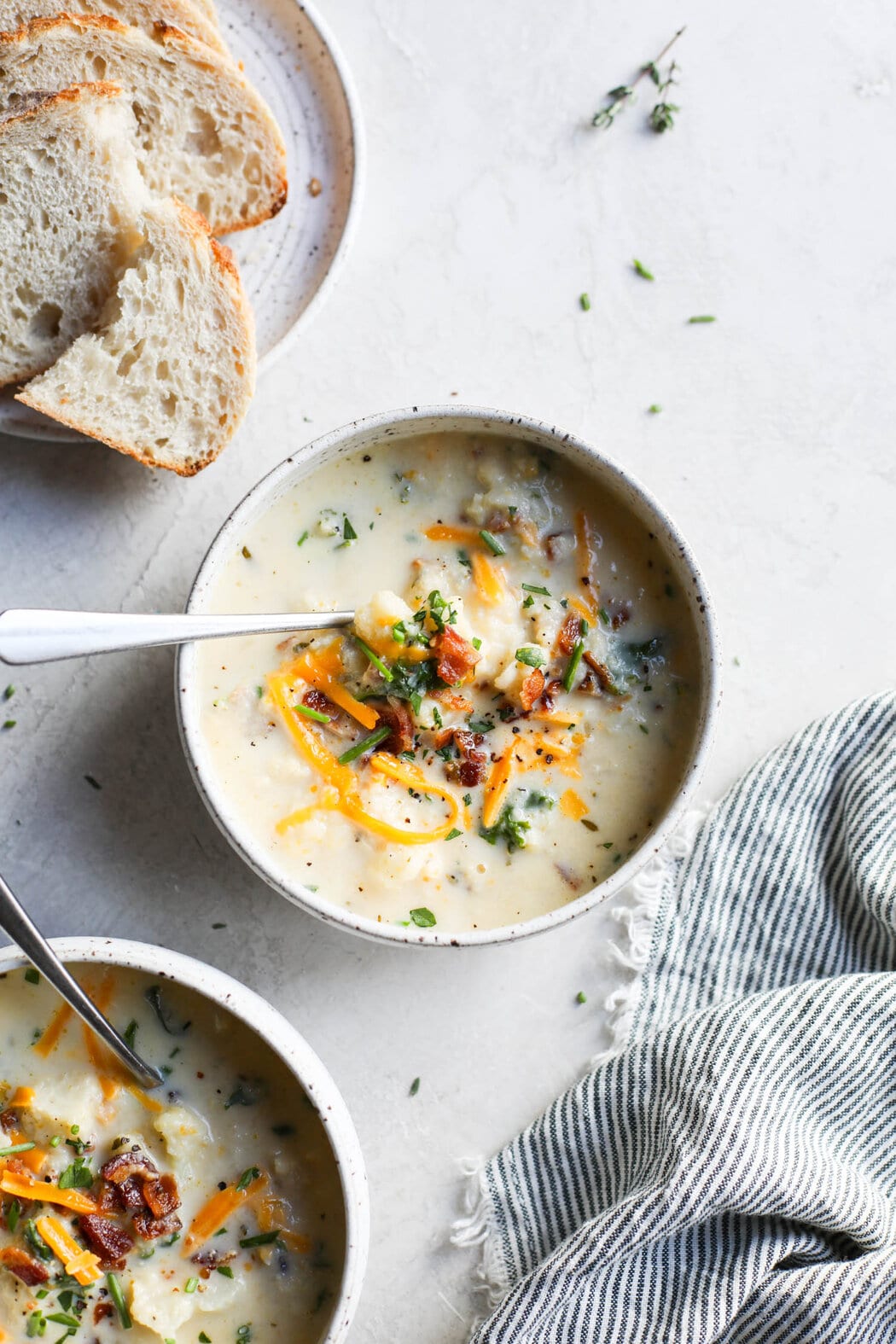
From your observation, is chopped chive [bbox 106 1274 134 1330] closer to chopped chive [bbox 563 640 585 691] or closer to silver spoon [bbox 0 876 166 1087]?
silver spoon [bbox 0 876 166 1087]

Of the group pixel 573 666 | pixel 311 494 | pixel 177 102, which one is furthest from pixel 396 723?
pixel 177 102

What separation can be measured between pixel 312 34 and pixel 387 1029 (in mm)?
1974

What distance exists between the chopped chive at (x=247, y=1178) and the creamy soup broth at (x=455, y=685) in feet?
1.67

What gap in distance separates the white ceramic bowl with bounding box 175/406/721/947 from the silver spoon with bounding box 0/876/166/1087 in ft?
1.12

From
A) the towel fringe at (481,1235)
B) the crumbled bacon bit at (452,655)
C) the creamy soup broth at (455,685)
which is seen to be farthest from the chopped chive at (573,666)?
the towel fringe at (481,1235)

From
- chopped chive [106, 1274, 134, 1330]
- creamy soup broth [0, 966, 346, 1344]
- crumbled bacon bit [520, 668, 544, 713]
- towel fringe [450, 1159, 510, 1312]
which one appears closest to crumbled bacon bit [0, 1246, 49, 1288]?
creamy soup broth [0, 966, 346, 1344]

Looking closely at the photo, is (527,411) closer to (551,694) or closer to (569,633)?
(569,633)

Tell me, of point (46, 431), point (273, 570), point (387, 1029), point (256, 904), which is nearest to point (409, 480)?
point (273, 570)

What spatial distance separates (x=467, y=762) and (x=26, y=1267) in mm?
1163

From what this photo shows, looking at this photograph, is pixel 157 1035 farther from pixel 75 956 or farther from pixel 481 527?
pixel 481 527

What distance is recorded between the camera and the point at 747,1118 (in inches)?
86.8

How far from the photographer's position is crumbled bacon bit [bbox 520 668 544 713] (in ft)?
6.97

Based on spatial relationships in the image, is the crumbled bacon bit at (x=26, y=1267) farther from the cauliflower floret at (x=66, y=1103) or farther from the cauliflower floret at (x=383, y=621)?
the cauliflower floret at (x=383, y=621)

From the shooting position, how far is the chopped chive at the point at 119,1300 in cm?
210
